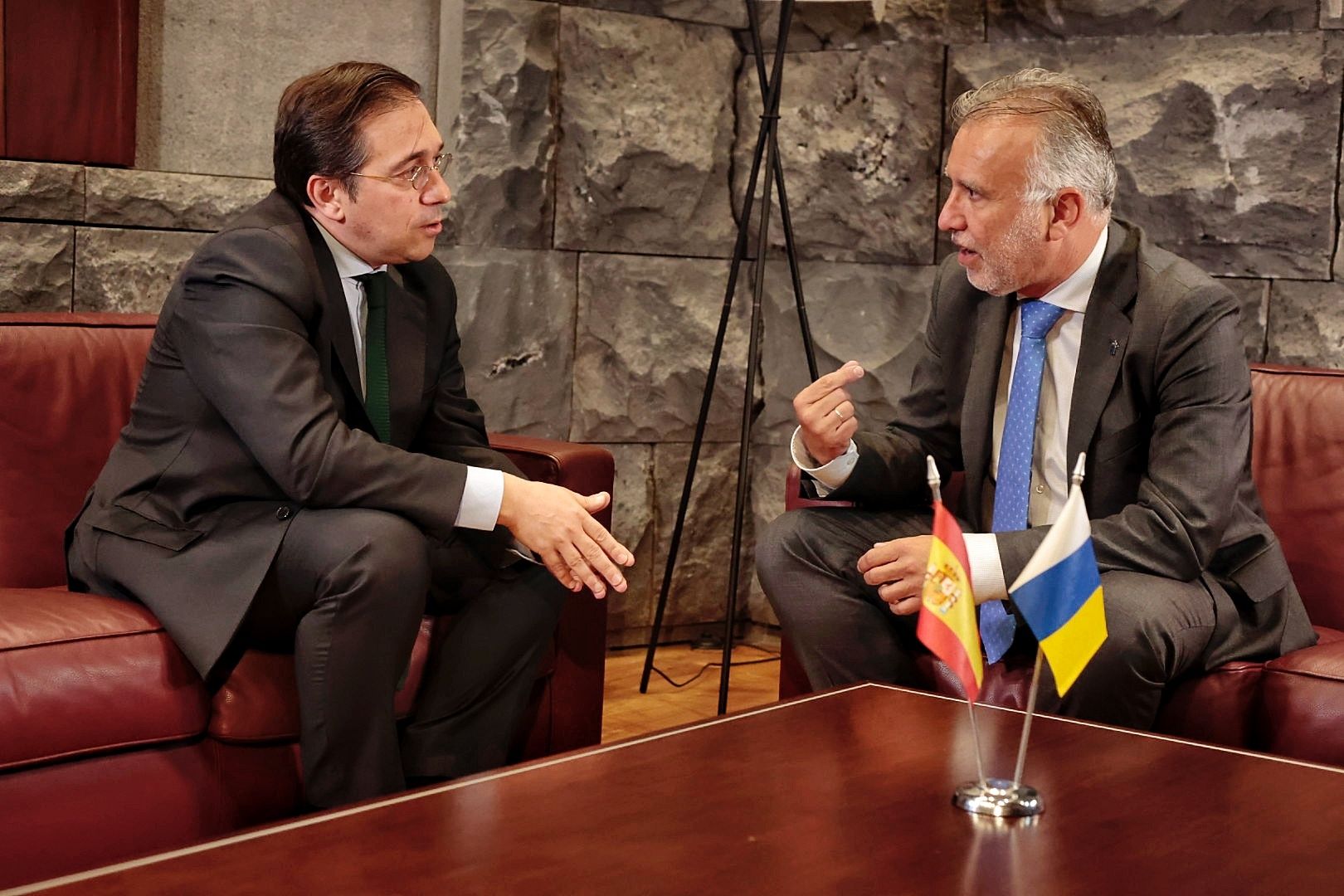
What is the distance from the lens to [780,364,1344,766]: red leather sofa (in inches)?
85.4

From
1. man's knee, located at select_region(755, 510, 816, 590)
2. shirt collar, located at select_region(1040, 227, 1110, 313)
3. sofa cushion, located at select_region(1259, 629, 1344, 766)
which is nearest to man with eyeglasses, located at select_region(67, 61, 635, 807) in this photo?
man's knee, located at select_region(755, 510, 816, 590)

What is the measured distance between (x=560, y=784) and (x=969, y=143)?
1.38 m

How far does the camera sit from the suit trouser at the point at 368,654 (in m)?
2.02

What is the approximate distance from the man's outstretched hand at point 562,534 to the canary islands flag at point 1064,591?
888 millimetres

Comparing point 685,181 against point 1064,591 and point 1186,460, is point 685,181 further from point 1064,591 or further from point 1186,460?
point 1064,591

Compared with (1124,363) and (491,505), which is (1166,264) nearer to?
(1124,363)

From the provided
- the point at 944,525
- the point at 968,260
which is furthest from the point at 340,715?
the point at 968,260

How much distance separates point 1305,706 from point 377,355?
1511mm

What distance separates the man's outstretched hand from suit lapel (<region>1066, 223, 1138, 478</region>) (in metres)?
0.76

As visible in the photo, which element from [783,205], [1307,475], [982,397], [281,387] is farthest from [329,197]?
[1307,475]

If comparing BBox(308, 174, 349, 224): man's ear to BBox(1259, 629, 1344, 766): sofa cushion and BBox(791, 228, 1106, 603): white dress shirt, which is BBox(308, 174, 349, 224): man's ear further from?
BBox(1259, 629, 1344, 766): sofa cushion

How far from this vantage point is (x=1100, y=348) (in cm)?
234

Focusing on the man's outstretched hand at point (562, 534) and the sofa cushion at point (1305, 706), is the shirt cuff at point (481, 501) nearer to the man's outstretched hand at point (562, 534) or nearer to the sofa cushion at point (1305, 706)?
the man's outstretched hand at point (562, 534)

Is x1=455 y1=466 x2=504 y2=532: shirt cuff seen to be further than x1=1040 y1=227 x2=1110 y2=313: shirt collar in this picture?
No
